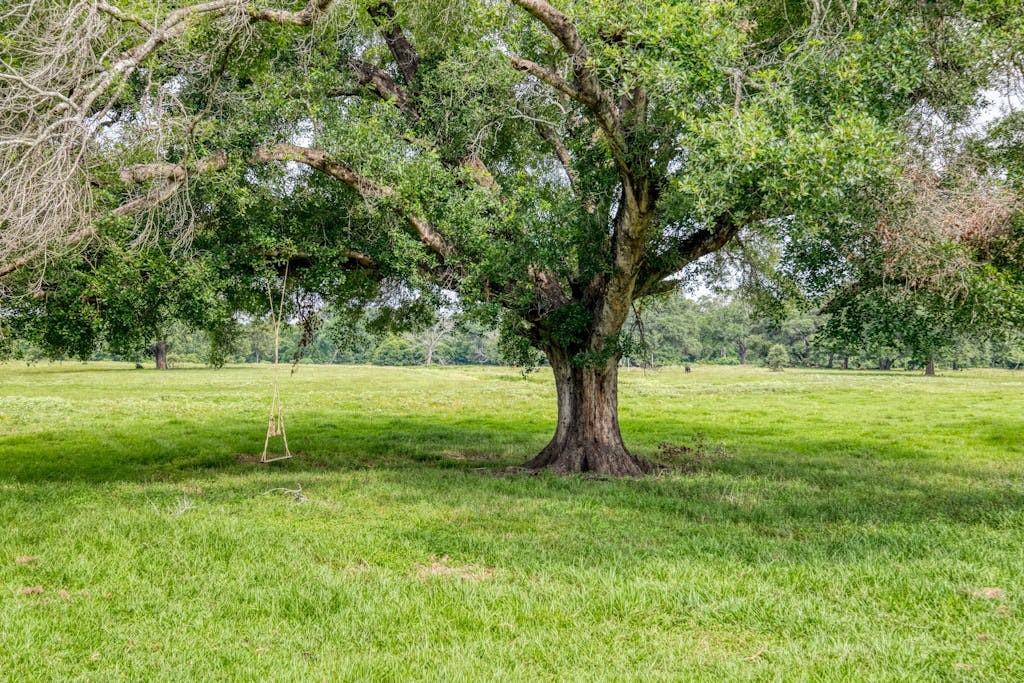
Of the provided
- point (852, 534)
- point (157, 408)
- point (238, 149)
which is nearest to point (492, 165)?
point (238, 149)

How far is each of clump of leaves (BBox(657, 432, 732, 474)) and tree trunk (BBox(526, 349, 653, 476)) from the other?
4.54 ft

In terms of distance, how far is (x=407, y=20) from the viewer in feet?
54.5

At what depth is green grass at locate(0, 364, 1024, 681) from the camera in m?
6.96

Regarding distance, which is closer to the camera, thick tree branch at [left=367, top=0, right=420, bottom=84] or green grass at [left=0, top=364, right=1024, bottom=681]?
green grass at [left=0, top=364, right=1024, bottom=681]

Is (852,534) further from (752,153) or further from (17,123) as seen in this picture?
(17,123)

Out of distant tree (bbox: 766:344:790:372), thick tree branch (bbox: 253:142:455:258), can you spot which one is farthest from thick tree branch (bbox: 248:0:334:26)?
distant tree (bbox: 766:344:790:372)

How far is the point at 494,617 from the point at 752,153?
22.4ft

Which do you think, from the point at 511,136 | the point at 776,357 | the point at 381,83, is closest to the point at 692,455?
the point at 511,136

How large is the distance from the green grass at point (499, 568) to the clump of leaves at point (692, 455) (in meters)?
0.63

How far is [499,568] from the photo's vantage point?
9898 mm

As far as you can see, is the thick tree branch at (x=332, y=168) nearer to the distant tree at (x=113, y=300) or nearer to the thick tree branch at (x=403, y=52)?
the distant tree at (x=113, y=300)

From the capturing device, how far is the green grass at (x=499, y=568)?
6.96 meters

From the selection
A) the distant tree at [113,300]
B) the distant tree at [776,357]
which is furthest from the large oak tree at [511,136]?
the distant tree at [776,357]

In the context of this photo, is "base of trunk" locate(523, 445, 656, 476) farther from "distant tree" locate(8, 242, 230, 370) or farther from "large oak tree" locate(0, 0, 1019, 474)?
"distant tree" locate(8, 242, 230, 370)
